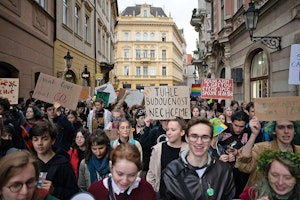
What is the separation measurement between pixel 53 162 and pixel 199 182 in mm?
1425

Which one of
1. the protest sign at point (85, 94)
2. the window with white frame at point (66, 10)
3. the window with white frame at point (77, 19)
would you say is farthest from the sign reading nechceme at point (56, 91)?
the window with white frame at point (77, 19)

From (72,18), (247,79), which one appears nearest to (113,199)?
(247,79)

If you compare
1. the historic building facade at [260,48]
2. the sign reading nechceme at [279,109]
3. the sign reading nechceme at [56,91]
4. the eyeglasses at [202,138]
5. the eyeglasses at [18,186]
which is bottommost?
the eyeglasses at [18,186]

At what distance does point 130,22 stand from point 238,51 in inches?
2367

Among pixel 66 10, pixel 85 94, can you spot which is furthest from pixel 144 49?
pixel 85 94

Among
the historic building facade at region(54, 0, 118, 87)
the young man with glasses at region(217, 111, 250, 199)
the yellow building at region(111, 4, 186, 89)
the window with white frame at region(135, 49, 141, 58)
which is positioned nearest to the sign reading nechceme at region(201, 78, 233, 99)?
the young man with glasses at region(217, 111, 250, 199)

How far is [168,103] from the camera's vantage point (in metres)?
5.64

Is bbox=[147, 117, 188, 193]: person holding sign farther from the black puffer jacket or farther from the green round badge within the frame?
the green round badge

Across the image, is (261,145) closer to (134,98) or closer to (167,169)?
(167,169)

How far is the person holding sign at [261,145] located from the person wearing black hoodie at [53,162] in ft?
5.39

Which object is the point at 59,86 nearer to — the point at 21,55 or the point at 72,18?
the point at 21,55

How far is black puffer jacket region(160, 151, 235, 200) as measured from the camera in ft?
7.73

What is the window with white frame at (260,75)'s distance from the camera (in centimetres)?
1134

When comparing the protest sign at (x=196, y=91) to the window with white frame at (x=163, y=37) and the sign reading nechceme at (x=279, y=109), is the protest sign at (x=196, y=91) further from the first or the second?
the window with white frame at (x=163, y=37)
